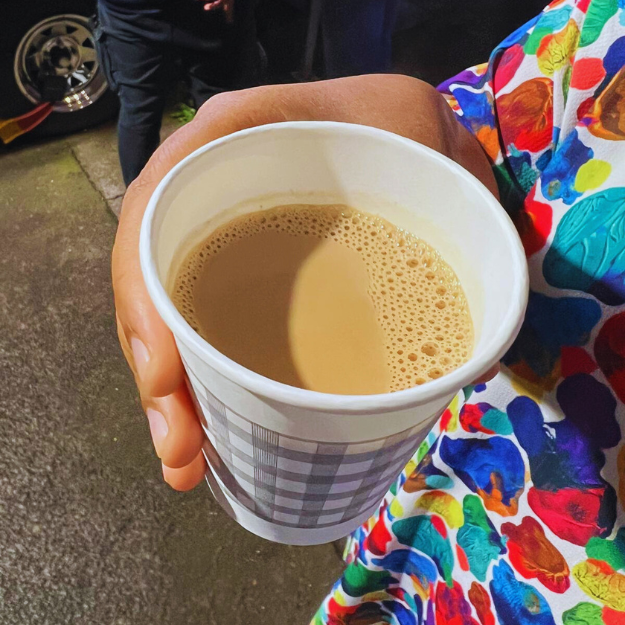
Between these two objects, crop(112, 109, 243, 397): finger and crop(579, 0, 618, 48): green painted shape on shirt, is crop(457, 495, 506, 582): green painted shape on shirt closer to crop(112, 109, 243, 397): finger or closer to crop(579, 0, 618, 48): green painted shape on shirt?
crop(112, 109, 243, 397): finger

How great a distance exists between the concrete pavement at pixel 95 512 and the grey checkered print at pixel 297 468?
80cm

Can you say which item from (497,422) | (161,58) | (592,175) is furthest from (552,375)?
(161,58)

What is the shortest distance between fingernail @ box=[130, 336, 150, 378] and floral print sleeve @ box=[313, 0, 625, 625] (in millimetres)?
362

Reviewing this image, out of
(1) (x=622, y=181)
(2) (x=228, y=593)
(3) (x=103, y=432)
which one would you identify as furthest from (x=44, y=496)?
(1) (x=622, y=181)

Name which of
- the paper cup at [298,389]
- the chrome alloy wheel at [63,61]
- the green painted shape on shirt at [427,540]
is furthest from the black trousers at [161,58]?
the green painted shape on shirt at [427,540]

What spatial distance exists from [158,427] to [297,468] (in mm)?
173

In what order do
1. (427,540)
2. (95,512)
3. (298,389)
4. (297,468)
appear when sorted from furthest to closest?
(95,512), (427,540), (297,468), (298,389)

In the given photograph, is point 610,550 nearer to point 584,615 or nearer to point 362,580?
point 584,615

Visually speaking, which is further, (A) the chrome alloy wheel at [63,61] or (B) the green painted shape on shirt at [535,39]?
(A) the chrome alloy wheel at [63,61]

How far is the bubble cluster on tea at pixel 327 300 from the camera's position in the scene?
0.53m

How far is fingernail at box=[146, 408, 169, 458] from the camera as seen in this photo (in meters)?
0.56

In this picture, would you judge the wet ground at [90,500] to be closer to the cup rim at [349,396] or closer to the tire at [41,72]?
the tire at [41,72]

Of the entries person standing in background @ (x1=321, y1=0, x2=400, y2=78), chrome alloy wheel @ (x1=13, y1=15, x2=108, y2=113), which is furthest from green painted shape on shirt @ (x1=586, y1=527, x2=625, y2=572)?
chrome alloy wheel @ (x1=13, y1=15, x2=108, y2=113)

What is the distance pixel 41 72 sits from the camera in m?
2.00
